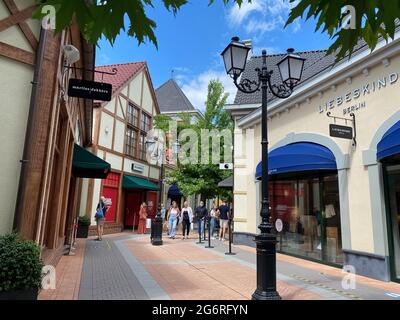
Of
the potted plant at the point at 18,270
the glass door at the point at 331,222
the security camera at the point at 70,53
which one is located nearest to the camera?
the potted plant at the point at 18,270

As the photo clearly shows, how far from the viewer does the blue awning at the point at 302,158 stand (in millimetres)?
9125

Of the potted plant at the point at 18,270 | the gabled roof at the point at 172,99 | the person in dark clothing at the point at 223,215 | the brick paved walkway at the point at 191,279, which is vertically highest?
the gabled roof at the point at 172,99

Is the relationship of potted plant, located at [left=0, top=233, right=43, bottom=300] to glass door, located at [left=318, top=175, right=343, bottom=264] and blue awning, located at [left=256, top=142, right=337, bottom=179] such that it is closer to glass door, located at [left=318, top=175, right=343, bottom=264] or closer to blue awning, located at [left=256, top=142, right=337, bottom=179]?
blue awning, located at [left=256, top=142, right=337, bottom=179]

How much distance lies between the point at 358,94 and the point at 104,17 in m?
7.73

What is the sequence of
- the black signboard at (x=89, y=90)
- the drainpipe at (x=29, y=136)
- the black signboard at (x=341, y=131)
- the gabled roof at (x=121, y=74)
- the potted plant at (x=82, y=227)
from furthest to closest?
the gabled roof at (x=121, y=74)
the potted plant at (x=82, y=227)
the black signboard at (x=341, y=131)
the black signboard at (x=89, y=90)
the drainpipe at (x=29, y=136)

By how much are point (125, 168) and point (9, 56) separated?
16755mm

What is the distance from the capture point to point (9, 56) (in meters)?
5.02

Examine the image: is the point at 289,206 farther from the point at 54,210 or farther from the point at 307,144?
the point at 54,210

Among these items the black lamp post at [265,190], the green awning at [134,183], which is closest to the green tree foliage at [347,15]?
the black lamp post at [265,190]

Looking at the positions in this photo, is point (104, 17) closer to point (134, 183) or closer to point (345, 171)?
point (345, 171)

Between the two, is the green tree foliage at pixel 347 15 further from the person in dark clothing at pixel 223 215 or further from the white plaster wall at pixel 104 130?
the white plaster wall at pixel 104 130

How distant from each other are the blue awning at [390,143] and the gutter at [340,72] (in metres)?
1.69

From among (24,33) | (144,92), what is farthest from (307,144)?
Answer: (144,92)

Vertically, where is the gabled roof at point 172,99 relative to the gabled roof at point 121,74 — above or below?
above
